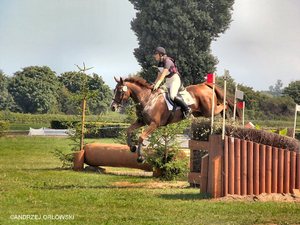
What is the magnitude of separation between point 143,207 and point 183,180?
→ 6.57m

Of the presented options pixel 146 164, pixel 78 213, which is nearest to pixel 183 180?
pixel 146 164

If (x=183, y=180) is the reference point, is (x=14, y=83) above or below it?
above

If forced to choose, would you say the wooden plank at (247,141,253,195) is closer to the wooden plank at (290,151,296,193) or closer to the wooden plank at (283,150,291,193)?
the wooden plank at (283,150,291,193)

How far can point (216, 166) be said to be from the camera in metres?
11.3

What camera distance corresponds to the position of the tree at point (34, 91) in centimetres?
8750

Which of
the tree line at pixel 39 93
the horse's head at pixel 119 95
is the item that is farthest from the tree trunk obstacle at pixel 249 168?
the tree line at pixel 39 93

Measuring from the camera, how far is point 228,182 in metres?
11.3

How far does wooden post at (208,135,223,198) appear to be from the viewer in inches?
444

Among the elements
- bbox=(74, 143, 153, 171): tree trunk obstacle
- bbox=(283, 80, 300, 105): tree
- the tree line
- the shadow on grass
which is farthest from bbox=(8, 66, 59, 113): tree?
Answer: the shadow on grass

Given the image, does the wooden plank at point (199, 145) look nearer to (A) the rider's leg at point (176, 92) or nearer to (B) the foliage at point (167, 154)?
(A) the rider's leg at point (176, 92)

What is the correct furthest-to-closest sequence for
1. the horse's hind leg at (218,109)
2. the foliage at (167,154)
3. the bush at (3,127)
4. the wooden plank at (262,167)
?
the bush at (3,127) < the foliage at (167,154) < the horse's hind leg at (218,109) < the wooden plank at (262,167)

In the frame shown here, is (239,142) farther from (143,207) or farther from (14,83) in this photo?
(14,83)

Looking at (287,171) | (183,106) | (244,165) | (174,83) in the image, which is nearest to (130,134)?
(183,106)

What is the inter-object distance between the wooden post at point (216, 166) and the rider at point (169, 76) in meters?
1.96
